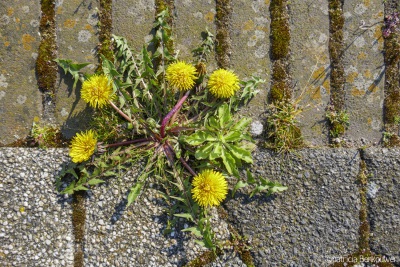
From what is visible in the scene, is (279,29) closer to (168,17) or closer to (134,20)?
(168,17)

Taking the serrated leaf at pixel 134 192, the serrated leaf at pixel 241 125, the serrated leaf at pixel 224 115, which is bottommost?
the serrated leaf at pixel 134 192

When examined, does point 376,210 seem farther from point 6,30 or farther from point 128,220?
point 6,30

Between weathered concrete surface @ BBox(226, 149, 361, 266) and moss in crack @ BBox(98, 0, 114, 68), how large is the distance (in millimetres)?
1905

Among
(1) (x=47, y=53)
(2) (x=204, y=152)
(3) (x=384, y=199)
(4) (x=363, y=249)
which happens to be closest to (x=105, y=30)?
(1) (x=47, y=53)

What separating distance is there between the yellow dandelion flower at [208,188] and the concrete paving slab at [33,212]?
1.37m

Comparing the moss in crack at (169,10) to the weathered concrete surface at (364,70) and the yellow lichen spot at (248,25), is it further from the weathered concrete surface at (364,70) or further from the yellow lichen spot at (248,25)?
the weathered concrete surface at (364,70)

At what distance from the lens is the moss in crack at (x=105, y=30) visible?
146 inches

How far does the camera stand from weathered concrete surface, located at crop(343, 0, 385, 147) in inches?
147

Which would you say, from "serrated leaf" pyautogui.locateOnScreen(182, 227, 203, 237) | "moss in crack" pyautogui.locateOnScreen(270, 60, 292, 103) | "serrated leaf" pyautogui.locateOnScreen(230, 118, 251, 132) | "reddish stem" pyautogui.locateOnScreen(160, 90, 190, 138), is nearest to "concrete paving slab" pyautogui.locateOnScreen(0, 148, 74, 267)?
"reddish stem" pyautogui.locateOnScreen(160, 90, 190, 138)

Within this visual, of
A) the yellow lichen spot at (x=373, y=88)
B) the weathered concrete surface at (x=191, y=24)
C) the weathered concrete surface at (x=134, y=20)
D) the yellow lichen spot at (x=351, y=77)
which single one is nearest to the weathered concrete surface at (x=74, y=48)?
the weathered concrete surface at (x=134, y=20)

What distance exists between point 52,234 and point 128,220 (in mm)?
766

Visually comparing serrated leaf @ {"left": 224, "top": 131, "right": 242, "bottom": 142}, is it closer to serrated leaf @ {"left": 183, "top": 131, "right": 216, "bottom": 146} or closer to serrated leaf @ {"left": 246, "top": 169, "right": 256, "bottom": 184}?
serrated leaf @ {"left": 183, "top": 131, "right": 216, "bottom": 146}

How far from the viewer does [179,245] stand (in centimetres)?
357

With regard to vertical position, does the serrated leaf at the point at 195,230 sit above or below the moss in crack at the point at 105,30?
below
